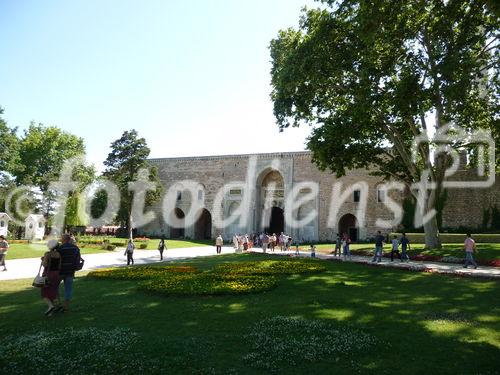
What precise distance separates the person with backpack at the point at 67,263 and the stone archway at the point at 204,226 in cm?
3875

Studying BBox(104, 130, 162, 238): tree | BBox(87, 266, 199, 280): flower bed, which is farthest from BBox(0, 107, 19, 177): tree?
BBox(87, 266, 199, 280): flower bed

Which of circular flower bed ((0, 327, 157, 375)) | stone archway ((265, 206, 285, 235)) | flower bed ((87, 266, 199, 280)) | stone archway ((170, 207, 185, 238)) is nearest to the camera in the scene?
circular flower bed ((0, 327, 157, 375))

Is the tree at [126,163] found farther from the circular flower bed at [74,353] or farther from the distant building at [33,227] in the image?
the circular flower bed at [74,353]

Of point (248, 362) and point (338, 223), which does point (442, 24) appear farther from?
point (338, 223)

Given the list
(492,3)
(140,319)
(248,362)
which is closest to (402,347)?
(248,362)

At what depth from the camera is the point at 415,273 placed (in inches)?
Answer: 585

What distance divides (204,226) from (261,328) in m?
43.2

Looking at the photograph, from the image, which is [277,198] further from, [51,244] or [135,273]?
[51,244]

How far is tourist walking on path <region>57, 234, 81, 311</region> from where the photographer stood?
883cm

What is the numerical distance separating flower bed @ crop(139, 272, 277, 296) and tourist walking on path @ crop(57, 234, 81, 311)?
2581 millimetres

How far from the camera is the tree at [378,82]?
16.2 metres

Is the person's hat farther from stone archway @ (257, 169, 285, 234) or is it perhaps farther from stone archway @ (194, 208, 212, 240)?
stone archway @ (194, 208, 212, 240)

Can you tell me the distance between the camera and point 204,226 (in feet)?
164

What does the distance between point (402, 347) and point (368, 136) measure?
18.7 m
